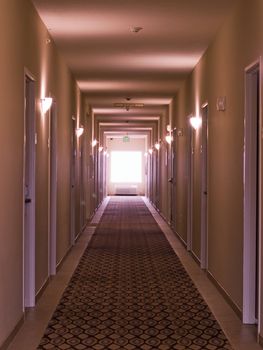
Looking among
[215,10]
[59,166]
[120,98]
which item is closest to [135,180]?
[120,98]

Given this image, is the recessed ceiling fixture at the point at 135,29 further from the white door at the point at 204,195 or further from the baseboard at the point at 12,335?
the baseboard at the point at 12,335

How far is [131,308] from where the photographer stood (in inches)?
248

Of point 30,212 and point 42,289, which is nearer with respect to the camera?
point 30,212

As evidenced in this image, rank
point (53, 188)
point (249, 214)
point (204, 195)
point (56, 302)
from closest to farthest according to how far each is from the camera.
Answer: point (249, 214), point (56, 302), point (53, 188), point (204, 195)

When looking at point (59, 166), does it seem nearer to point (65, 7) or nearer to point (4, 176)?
point (65, 7)

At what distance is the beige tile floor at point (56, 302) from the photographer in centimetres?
508

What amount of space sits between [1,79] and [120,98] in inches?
409

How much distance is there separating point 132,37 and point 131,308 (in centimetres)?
340

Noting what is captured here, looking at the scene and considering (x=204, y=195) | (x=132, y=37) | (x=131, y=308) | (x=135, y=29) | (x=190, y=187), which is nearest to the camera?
(x=131, y=308)

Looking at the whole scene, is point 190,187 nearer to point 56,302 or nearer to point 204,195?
point 204,195

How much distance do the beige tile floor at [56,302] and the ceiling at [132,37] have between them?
115 inches

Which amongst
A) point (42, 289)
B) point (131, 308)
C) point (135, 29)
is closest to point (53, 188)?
point (42, 289)

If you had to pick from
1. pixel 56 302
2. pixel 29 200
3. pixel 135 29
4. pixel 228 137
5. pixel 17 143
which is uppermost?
pixel 135 29

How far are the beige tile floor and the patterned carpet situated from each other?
0.08 m
